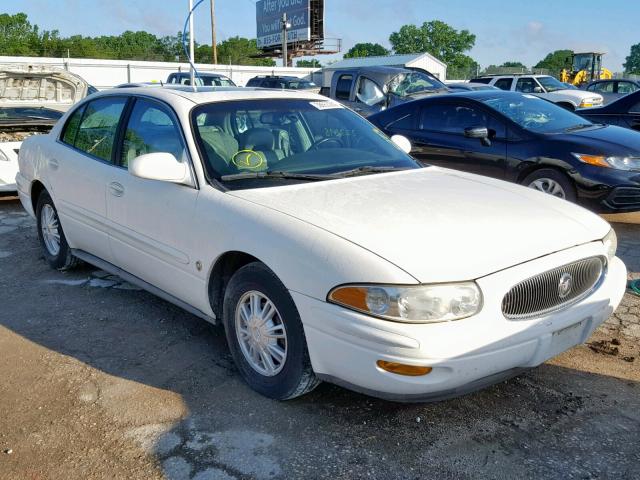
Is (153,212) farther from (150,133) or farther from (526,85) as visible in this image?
(526,85)

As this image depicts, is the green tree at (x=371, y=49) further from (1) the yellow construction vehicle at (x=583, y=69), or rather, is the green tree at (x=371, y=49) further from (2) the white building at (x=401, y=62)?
(1) the yellow construction vehicle at (x=583, y=69)

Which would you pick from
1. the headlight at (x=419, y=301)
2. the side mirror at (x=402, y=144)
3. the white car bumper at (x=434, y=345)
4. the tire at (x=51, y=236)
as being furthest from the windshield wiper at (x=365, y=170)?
the tire at (x=51, y=236)

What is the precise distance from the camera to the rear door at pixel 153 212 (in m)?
3.69

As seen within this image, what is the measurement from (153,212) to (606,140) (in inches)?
195

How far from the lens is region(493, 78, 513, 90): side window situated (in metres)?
21.0

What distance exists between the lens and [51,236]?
542 cm

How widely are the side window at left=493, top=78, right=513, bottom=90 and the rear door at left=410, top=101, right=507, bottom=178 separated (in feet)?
46.4

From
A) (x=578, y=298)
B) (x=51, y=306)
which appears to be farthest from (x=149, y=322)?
(x=578, y=298)

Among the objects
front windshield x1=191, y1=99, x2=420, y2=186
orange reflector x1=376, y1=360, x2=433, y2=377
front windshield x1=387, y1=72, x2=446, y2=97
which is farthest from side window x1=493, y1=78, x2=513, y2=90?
orange reflector x1=376, y1=360, x2=433, y2=377

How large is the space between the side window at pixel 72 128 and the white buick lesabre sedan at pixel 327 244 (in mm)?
250

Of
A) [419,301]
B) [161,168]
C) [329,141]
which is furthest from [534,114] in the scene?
[419,301]

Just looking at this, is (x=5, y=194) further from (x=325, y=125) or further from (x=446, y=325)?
(x=446, y=325)

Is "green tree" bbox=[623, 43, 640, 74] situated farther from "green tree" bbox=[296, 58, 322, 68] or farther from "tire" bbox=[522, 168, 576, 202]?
"tire" bbox=[522, 168, 576, 202]

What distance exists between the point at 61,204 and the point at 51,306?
79 centimetres
